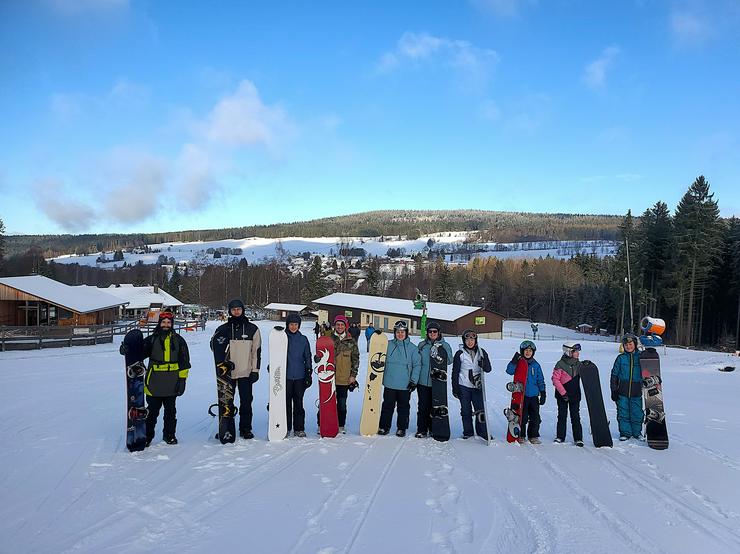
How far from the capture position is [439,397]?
7.07 metres

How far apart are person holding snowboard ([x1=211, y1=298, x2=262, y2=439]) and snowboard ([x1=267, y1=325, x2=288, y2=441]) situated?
24 cm

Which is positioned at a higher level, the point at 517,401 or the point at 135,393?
the point at 135,393

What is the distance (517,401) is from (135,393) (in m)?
5.47

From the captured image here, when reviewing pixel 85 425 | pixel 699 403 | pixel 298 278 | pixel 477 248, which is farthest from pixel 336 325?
pixel 477 248

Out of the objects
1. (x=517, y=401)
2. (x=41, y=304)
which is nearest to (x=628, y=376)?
(x=517, y=401)

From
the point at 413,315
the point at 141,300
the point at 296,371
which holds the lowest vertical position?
the point at 413,315

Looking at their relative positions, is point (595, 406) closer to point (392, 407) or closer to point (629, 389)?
point (629, 389)

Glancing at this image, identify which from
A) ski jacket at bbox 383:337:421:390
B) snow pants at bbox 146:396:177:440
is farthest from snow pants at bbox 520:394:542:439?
snow pants at bbox 146:396:177:440

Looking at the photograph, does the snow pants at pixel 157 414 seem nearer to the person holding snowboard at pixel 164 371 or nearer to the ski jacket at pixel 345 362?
the person holding snowboard at pixel 164 371

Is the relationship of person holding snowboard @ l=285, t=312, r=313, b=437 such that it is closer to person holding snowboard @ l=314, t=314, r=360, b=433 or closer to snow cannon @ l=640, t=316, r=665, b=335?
person holding snowboard @ l=314, t=314, r=360, b=433

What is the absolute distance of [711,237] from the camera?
35938 millimetres

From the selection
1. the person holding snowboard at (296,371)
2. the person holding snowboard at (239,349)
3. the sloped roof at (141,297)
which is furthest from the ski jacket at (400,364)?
the sloped roof at (141,297)

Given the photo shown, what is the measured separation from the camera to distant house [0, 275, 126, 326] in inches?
1149

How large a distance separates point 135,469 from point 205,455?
84 centimetres
